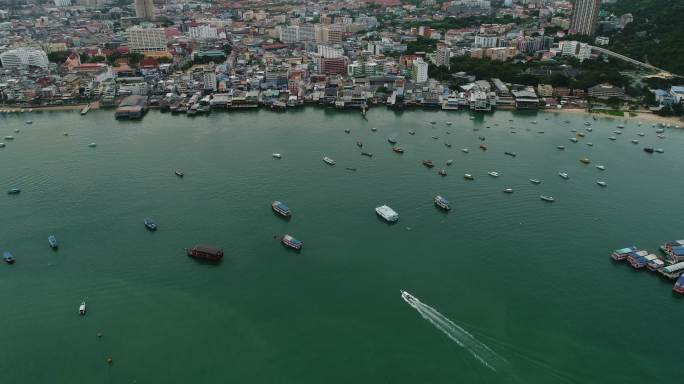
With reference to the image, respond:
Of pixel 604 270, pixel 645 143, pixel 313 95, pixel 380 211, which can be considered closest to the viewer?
pixel 604 270

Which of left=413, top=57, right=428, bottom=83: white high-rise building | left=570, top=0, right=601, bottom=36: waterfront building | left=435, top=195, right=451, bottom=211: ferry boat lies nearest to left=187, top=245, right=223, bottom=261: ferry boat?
left=435, top=195, right=451, bottom=211: ferry boat

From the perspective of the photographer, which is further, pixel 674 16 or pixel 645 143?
pixel 674 16

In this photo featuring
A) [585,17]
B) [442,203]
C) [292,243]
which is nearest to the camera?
[292,243]

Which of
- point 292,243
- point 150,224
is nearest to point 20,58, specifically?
point 150,224

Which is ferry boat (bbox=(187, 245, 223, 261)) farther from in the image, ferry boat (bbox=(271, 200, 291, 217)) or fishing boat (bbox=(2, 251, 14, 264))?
fishing boat (bbox=(2, 251, 14, 264))

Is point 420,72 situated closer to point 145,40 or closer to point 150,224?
point 150,224

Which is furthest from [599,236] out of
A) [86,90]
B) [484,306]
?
[86,90]

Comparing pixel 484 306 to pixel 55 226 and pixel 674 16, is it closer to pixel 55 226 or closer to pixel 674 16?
pixel 55 226
